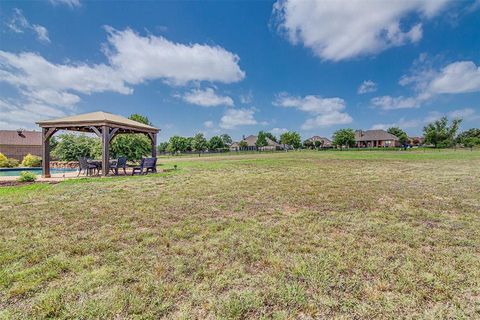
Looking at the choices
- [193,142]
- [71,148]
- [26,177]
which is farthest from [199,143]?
[26,177]

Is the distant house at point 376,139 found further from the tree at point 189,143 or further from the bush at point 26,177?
the bush at point 26,177

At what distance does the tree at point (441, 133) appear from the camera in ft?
204

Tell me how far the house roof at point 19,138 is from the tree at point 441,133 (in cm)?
8899

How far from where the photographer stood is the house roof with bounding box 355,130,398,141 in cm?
7650

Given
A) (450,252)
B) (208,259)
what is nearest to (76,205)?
(208,259)

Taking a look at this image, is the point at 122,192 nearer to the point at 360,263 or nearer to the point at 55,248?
the point at 55,248

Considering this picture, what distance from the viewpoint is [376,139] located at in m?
77.1

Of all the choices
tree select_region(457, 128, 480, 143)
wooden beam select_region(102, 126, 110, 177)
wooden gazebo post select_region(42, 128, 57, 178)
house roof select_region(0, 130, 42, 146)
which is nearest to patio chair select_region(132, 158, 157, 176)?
wooden beam select_region(102, 126, 110, 177)

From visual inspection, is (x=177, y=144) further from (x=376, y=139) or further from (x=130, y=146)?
(x=376, y=139)

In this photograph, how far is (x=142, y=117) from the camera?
1569 inches

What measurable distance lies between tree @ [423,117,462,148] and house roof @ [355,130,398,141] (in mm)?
9676

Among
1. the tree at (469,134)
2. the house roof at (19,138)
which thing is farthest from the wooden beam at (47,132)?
the tree at (469,134)

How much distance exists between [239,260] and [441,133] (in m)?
84.2

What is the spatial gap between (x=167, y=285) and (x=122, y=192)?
5.88 metres
